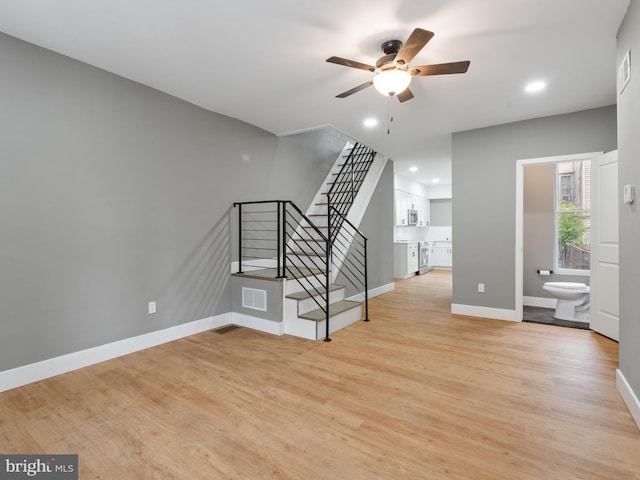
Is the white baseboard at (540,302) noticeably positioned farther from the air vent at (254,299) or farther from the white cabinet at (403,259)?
the air vent at (254,299)

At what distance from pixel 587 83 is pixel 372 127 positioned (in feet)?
7.78

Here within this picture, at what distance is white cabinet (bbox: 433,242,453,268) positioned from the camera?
32.3 feet

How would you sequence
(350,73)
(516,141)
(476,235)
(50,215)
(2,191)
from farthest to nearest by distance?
(476,235), (516,141), (350,73), (50,215), (2,191)

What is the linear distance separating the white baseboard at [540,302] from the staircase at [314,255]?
272 centimetres

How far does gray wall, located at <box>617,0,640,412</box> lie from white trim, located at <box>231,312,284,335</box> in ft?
9.72

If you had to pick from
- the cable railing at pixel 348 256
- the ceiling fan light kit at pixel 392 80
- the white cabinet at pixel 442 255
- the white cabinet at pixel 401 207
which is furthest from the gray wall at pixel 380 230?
the white cabinet at pixel 442 255

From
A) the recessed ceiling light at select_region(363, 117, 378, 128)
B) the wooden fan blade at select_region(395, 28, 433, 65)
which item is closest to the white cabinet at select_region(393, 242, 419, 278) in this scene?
the recessed ceiling light at select_region(363, 117, 378, 128)

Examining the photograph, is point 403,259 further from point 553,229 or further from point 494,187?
point 494,187

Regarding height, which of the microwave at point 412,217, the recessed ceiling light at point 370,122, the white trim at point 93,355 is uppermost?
the recessed ceiling light at point 370,122

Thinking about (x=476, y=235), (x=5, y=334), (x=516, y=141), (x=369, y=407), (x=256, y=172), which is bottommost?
(x=369, y=407)

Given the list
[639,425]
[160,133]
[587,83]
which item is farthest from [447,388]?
[160,133]

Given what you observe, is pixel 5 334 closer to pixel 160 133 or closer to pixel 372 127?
pixel 160 133

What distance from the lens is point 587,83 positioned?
317 centimetres

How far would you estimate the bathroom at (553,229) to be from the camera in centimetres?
501
